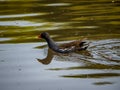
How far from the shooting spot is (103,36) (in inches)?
679

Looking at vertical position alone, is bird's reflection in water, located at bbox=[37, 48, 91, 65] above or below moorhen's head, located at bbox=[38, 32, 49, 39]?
below

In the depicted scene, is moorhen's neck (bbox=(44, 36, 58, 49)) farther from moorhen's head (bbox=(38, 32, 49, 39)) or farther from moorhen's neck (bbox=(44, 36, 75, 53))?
moorhen's head (bbox=(38, 32, 49, 39))

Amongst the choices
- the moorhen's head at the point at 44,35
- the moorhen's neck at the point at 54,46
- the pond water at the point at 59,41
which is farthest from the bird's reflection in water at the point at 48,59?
the moorhen's head at the point at 44,35

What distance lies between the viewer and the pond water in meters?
12.7

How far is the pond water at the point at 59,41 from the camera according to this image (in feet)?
41.7

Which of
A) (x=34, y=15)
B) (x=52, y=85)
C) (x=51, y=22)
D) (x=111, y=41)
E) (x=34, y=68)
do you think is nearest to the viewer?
(x=52, y=85)

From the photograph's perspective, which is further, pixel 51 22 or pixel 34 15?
pixel 34 15

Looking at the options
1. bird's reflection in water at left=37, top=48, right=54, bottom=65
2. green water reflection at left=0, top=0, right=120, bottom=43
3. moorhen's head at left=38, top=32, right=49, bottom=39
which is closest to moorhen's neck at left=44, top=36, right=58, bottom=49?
moorhen's head at left=38, top=32, right=49, bottom=39

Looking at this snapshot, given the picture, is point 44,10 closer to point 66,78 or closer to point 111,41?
point 111,41

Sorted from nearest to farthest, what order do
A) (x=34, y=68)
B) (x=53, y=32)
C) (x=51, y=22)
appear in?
(x=34, y=68) < (x=53, y=32) < (x=51, y=22)

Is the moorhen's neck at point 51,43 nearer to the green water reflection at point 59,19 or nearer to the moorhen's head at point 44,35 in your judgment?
the moorhen's head at point 44,35

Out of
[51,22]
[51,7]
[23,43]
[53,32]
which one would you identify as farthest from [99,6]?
[23,43]

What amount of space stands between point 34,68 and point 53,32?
15.0 ft

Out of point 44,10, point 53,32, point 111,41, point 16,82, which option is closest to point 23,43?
point 53,32
